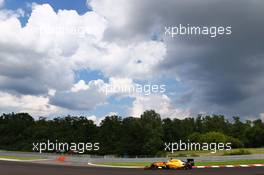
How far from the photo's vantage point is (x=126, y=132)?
128 meters

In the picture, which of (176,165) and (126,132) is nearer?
(176,165)

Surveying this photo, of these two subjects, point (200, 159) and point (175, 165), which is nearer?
point (175, 165)

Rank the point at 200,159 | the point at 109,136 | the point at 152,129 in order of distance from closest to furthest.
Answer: the point at 200,159 < the point at 152,129 < the point at 109,136

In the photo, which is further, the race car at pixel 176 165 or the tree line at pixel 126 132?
the tree line at pixel 126 132

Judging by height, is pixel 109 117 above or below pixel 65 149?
above

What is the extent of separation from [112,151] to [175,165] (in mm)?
92141

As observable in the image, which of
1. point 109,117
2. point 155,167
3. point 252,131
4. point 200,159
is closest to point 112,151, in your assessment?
point 109,117

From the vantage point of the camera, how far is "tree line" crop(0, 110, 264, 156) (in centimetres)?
12181

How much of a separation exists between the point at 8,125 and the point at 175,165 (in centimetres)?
12760

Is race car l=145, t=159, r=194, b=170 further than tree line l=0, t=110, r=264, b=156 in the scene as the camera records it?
No

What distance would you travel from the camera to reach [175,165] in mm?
34031

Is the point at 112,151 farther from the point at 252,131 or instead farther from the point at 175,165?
the point at 175,165

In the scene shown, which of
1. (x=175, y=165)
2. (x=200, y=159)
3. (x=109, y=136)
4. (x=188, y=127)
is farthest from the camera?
(x=188, y=127)

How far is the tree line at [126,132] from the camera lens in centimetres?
12181
